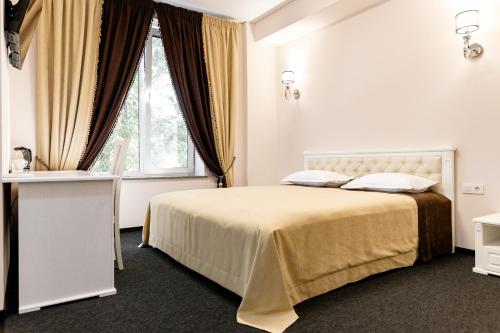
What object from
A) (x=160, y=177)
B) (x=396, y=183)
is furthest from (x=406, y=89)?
(x=160, y=177)

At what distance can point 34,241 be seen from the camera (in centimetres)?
196

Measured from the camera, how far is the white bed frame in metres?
3.08

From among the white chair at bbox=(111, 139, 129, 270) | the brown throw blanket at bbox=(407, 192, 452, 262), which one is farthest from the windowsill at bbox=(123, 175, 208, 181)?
the brown throw blanket at bbox=(407, 192, 452, 262)

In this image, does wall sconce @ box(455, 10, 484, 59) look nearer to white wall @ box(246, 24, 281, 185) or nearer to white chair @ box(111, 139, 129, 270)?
white wall @ box(246, 24, 281, 185)

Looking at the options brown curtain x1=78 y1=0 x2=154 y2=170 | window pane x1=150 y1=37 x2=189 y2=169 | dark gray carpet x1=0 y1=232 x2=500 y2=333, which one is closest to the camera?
dark gray carpet x1=0 y1=232 x2=500 y2=333

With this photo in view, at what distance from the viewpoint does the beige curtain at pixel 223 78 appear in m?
4.63

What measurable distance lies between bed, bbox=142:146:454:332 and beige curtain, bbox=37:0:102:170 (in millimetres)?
1201

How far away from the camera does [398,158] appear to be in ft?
11.4

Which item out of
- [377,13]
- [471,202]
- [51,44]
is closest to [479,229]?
[471,202]

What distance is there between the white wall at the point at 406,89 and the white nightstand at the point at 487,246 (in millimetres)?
375

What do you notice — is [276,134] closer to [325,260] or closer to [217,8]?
[217,8]

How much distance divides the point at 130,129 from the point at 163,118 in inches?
18.0

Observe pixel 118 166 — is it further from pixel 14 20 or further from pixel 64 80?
pixel 64 80

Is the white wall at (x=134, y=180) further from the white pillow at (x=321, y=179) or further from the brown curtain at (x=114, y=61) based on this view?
the white pillow at (x=321, y=179)
